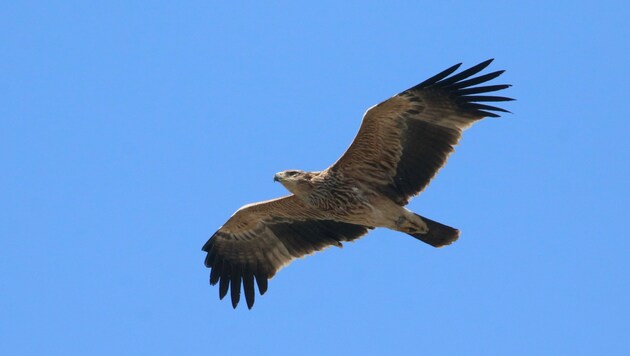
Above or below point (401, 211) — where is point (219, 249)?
above

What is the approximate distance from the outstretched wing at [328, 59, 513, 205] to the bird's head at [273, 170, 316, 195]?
1.57 ft

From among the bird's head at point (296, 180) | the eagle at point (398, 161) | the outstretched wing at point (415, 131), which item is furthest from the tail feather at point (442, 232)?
the bird's head at point (296, 180)

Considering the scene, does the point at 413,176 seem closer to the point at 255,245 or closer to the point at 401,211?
the point at 401,211

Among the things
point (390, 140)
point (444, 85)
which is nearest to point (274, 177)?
point (390, 140)

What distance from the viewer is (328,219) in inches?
733

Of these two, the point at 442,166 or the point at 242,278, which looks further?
the point at 242,278

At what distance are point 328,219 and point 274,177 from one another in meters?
1.24

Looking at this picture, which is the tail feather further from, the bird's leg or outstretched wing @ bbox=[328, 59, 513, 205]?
outstretched wing @ bbox=[328, 59, 513, 205]

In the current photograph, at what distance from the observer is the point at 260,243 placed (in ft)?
65.0

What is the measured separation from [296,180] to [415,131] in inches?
80.1

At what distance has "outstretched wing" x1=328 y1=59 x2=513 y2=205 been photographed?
17.6m

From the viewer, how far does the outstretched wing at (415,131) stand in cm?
1758

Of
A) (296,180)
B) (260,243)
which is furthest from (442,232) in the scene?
(260,243)

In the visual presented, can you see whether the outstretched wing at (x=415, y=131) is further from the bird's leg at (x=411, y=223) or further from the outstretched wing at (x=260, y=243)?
the outstretched wing at (x=260, y=243)
